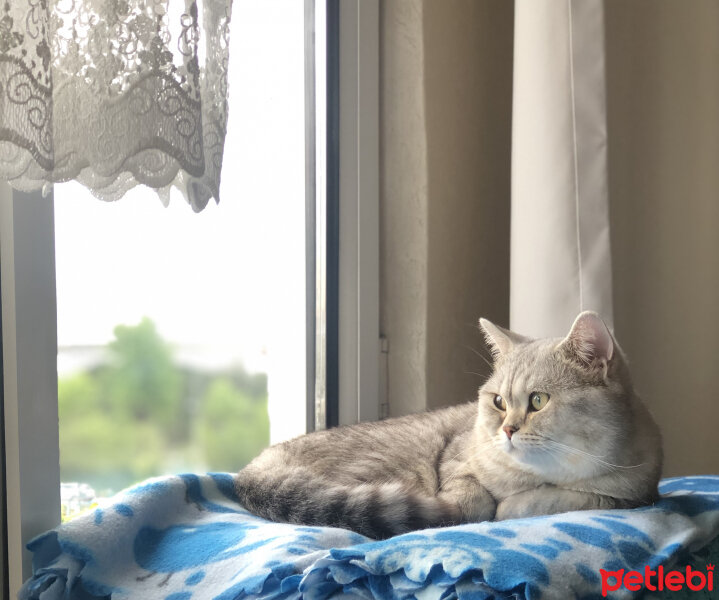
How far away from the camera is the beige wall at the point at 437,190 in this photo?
173cm

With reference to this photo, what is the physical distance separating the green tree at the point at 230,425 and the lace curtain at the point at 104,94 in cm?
74

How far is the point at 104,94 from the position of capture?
0.84 m

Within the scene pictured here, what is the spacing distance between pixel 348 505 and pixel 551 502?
0.31 metres

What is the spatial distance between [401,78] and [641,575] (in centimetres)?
121

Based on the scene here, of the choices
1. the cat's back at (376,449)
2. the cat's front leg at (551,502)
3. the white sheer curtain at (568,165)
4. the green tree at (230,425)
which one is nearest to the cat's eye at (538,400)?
the cat's front leg at (551,502)

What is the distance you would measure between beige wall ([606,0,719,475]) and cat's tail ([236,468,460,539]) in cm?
75

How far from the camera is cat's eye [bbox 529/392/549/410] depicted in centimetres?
119

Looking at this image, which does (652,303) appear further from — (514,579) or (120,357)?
(120,357)

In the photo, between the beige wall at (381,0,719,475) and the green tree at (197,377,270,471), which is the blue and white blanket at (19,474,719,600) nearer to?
the green tree at (197,377,270,471)

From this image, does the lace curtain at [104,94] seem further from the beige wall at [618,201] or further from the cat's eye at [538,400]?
the beige wall at [618,201]

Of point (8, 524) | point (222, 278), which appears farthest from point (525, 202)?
point (8, 524)

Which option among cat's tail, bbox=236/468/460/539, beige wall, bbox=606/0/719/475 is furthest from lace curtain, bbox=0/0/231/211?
beige wall, bbox=606/0/719/475

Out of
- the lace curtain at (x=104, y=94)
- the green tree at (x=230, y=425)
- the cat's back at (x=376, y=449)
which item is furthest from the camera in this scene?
the green tree at (x=230, y=425)

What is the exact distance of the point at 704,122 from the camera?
5.56ft
